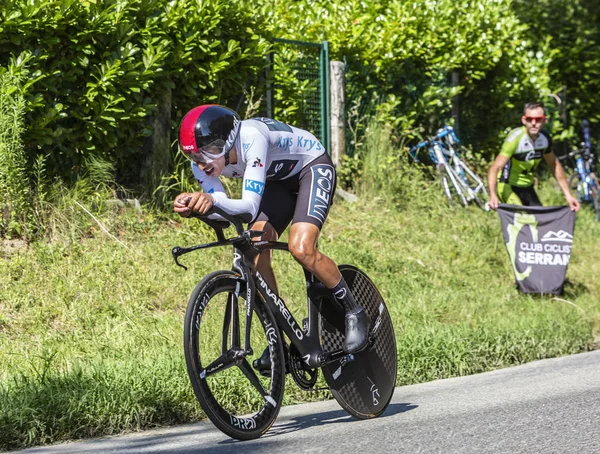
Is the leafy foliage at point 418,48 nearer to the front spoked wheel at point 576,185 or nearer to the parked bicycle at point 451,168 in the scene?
the parked bicycle at point 451,168

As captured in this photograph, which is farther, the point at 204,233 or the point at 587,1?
the point at 587,1

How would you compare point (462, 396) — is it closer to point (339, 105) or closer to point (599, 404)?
point (599, 404)

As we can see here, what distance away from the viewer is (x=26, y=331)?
7.29 metres

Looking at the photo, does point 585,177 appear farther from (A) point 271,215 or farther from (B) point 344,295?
(A) point 271,215

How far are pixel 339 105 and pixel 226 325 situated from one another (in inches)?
321

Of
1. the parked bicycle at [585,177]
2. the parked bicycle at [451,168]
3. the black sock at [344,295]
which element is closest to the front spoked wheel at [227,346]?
the black sock at [344,295]

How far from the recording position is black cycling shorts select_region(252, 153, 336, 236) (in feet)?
18.3

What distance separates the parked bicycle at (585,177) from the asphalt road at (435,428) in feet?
32.2

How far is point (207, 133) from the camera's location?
501cm

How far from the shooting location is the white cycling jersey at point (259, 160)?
4.99 meters

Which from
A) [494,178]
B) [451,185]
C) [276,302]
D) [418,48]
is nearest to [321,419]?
[276,302]

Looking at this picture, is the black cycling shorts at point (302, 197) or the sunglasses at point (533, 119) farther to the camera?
the sunglasses at point (533, 119)

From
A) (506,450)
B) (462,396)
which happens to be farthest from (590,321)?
(506,450)

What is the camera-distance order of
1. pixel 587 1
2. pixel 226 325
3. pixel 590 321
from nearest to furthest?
pixel 226 325, pixel 590 321, pixel 587 1
